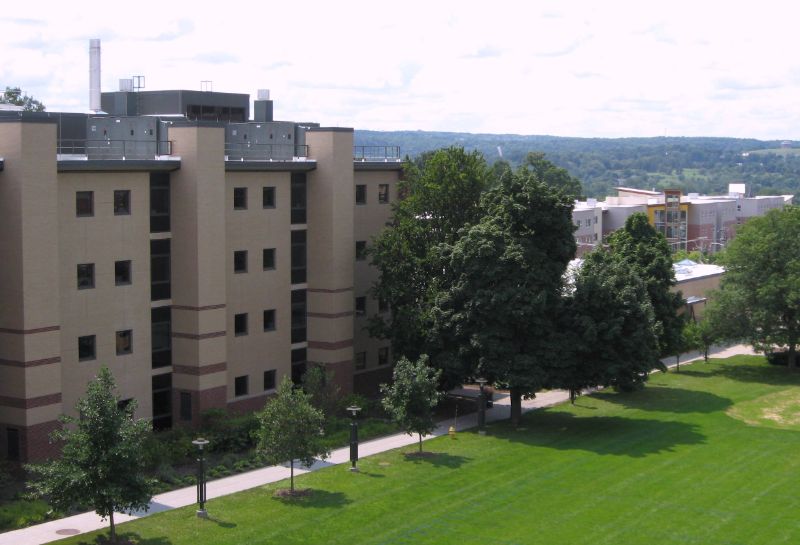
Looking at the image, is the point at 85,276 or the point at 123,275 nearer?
the point at 85,276

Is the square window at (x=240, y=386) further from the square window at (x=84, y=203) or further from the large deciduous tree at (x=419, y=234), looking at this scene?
the square window at (x=84, y=203)

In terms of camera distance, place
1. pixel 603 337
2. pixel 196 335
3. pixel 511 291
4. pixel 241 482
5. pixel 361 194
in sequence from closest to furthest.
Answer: pixel 241 482 → pixel 196 335 → pixel 511 291 → pixel 603 337 → pixel 361 194

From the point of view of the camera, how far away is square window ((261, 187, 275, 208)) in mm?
50500

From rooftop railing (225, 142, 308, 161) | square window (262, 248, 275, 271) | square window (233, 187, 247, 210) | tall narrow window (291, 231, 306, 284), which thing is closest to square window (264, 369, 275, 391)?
tall narrow window (291, 231, 306, 284)

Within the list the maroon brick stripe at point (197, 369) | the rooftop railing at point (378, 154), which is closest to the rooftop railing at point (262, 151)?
the rooftop railing at point (378, 154)

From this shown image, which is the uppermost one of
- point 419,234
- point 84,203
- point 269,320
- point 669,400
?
point 84,203

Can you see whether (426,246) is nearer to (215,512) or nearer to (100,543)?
(215,512)

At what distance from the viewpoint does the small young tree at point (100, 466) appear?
31.5m

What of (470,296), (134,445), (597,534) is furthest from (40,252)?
(597,534)

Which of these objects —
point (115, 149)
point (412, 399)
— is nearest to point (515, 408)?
point (412, 399)

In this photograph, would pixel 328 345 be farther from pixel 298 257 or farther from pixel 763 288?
pixel 763 288

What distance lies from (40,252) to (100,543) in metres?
11.8

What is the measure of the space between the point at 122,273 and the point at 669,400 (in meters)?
30.2

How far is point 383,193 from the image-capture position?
5725 cm
